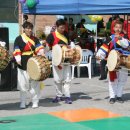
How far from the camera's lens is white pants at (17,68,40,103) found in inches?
338

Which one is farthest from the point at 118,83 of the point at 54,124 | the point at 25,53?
the point at 54,124

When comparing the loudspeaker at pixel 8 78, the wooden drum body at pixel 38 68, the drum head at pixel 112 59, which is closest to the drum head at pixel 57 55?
the wooden drum body at pixel 38 68

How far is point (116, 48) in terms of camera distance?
8.98 m

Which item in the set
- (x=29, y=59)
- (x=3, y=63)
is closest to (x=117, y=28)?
(x=29, y=59)

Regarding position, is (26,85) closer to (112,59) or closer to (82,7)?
(112,59)

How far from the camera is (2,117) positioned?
8.00 m

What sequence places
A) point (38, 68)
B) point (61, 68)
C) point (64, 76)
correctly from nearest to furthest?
point (38, 68) < point (61, 68) < point (64, 76)

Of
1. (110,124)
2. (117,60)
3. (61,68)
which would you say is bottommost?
(110,124)

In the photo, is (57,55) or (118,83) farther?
(118,83)

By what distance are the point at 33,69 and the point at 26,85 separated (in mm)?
521

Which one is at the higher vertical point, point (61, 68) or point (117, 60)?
point (117, 60)

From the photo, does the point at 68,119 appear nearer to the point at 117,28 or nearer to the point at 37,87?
the point at 37,87

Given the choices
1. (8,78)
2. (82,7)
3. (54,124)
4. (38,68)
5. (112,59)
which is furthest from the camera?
(82,7)

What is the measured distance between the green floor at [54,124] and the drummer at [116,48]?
4.43 feet
